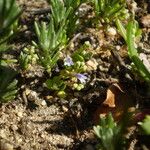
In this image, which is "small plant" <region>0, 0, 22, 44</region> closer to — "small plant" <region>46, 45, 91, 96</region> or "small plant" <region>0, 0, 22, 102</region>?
"small plant" <region>0, 0, 22, 102</region>

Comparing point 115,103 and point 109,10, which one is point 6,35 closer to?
point 115,103

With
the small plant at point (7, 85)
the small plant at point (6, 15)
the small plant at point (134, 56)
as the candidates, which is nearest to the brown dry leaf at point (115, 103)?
the small plant at point (134, 56)

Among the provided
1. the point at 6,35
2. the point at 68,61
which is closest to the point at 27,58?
the point at 68,61

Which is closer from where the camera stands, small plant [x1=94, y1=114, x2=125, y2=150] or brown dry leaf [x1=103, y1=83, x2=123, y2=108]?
small plant [x1=94, y1=114, x2=125, y2=150]

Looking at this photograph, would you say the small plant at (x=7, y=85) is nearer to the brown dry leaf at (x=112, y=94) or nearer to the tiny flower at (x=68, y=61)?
the tiny flower at (x=68, y=61)

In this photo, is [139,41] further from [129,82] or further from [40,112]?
[40,112]

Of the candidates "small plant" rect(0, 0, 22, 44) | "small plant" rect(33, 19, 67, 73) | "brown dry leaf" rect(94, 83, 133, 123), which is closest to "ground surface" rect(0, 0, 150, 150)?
"brown dry leaf" rect(94, 83, 133, 123)

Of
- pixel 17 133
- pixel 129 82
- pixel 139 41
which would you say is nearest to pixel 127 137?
pixel 129 82
